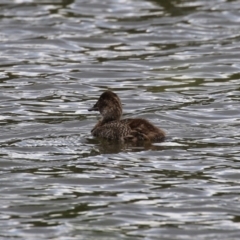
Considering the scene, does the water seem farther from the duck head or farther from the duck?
the duck head

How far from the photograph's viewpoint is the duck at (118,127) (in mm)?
12758

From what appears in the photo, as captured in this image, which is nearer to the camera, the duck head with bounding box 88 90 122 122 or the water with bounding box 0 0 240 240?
the water with bounding box 0 0 240 240

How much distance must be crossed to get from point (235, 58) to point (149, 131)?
608 centimetres

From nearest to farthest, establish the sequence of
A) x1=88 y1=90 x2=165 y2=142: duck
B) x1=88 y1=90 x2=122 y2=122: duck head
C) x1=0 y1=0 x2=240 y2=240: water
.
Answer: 1. x1=0 y1=0 x2=240 y2=240: water
2. x1=88 y1=90 x2=165 y2=142: duck
3. x1=88 y1=90 x2=122 y2=122: duck head

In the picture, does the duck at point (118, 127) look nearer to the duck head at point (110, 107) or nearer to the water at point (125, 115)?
the duck head at point (110, 107)

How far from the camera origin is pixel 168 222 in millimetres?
9734

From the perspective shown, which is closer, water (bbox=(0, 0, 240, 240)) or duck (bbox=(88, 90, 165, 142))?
water (bbox=(0, 0, 240, 240))

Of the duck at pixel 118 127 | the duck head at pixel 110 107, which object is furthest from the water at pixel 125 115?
the duck head at pixel 110 107

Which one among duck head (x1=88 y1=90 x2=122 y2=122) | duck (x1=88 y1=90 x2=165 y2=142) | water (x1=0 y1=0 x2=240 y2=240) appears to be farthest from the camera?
duck head (x1=88 y1=90 x2=122 y2=122)

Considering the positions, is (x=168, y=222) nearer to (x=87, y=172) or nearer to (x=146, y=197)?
(x=146, y=197)

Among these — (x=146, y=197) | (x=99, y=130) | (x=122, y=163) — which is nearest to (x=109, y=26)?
(x=99, y=130)

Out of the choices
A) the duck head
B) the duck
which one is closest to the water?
the duck

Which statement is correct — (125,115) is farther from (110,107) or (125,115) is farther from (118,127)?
(118,127)

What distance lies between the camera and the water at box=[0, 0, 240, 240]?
9922 mm
